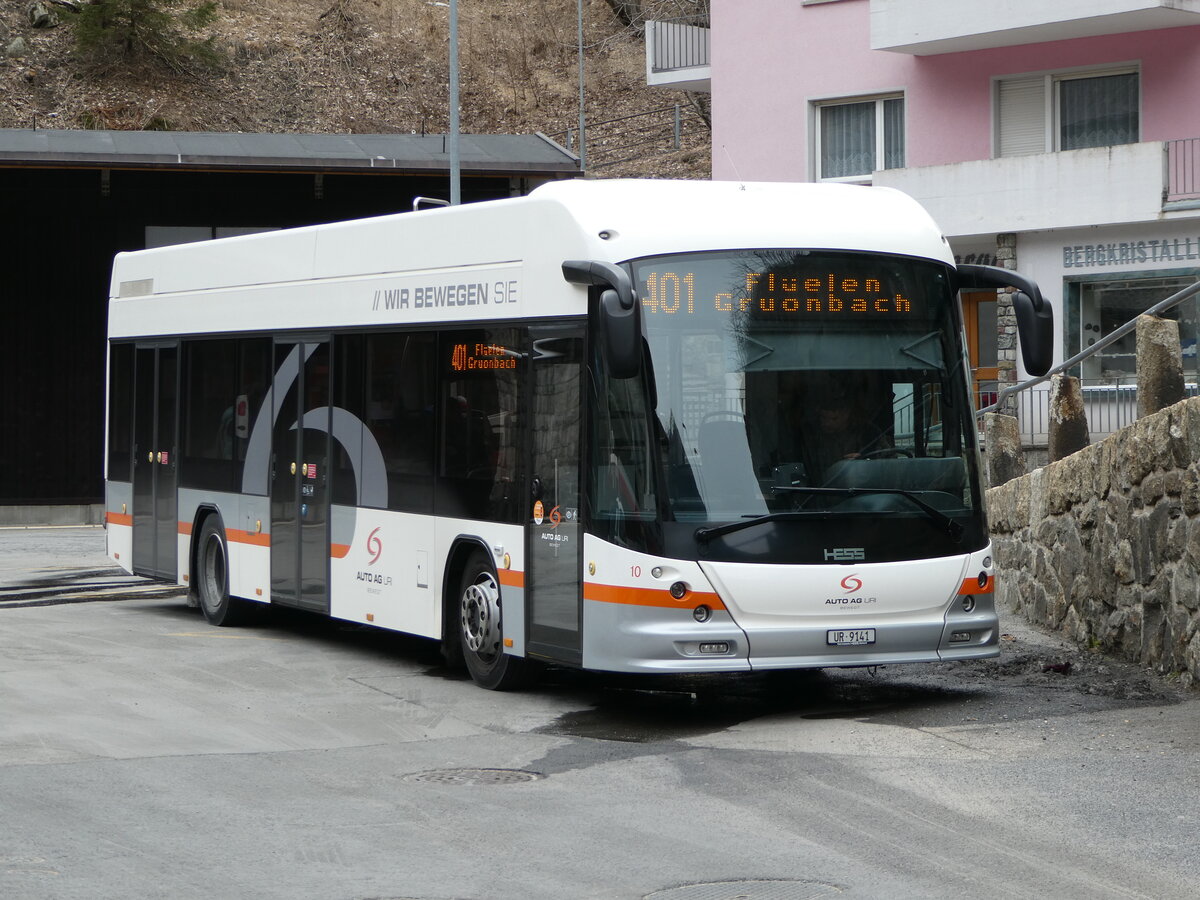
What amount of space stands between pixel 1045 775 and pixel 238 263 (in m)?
8.87

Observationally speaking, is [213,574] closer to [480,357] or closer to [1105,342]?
[480,357]

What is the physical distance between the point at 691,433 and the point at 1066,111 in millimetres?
21078

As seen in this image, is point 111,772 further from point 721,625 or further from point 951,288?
point 951,288

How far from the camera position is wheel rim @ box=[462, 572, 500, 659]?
11758 millimetres

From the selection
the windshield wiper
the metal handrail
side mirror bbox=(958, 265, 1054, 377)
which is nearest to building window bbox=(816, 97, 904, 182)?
the metal handrail

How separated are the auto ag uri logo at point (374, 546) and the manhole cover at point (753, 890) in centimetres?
669

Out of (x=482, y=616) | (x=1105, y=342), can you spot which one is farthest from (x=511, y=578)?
(x=1105, y=342)

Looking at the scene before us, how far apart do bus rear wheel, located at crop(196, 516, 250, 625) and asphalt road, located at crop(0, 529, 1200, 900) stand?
211cm

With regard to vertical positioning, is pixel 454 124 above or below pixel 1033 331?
above

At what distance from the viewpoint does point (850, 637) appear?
10.6 m

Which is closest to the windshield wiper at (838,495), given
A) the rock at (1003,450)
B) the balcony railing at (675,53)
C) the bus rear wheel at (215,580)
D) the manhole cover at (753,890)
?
the manhole cover at (753,890)

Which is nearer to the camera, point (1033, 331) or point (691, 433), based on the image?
point (691, 433)

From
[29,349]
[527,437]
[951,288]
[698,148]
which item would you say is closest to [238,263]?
[527,437]

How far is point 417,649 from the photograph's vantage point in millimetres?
14562
